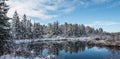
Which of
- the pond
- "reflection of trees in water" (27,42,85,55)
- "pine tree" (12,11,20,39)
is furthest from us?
"pine tree" (12,11,20,39)

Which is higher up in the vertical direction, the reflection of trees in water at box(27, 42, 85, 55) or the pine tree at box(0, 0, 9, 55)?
the pine tree at box(0, 0, 9, 55)

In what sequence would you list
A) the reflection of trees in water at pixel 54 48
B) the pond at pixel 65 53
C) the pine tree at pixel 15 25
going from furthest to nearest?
1. the pine tree at pixel 15 25
2. the reflection of trees in water at pixel 54 48
3. the pond at pixel 65 53

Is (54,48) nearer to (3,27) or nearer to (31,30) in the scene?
(3,27)

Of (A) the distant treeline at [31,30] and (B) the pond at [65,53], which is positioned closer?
(B) the pond at [65,53]

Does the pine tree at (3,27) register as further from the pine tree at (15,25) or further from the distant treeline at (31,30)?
the pine tree at (15,25)

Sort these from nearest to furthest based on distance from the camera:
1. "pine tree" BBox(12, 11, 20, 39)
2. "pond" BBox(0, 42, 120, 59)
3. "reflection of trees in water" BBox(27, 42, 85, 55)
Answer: "pond" BBox(0, 42, 120, 59)
"reflection of trees in water" BBox(27, 42, 85, 55)
"pine tree" BBox(12, 11, 20, 39)

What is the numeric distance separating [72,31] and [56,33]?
13.7 metres

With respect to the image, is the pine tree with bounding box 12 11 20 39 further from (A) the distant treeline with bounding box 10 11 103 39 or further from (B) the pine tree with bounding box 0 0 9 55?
(B) the pine tree with bounding box 0 0 9 55

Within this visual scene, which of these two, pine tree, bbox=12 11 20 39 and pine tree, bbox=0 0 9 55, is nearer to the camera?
pine tree, bbox=0 0 9 55

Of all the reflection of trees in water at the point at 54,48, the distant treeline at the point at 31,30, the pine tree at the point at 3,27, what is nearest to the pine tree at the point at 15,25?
the distant treeline at the point at 31,30

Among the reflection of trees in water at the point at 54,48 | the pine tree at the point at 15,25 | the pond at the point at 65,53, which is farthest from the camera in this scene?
the pine tree at the point at 15,25

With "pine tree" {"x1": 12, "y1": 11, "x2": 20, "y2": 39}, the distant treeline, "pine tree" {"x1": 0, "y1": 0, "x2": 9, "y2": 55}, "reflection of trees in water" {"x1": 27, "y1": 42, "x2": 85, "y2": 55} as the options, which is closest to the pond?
"reflection of trees in water" {"x1": 27, "y1": 42, "x2": 85, "y2": 55}

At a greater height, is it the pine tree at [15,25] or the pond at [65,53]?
the pine tree at [15,25]

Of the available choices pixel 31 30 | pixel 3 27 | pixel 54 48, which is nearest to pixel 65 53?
pixel 54 48
